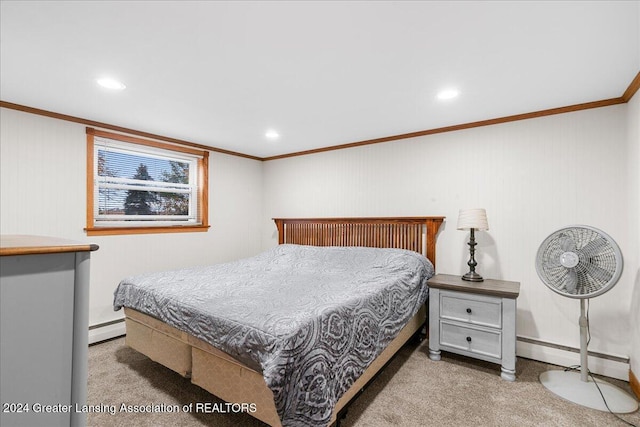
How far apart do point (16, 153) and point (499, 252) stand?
14.4 ft

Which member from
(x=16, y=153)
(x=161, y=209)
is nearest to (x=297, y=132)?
(x=161, y=209)

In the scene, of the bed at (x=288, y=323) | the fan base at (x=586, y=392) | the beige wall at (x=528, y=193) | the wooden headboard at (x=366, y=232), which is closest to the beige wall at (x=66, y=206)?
the bed at (x=288, y=323)

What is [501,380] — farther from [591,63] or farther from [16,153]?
[16,153]

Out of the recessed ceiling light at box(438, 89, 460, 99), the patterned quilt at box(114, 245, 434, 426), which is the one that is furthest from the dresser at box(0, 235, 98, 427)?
the recessed ceiling light at box(438, 89, 460, 99)

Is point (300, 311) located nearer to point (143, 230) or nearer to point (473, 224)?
point (473, 224)

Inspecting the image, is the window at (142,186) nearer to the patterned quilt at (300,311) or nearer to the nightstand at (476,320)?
the patterned quilt at (300,311)

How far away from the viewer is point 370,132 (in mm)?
3395

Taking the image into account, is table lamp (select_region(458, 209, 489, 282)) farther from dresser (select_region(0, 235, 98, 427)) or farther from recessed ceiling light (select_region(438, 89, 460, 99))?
dresser (select_region(0, 235, 98, 427))

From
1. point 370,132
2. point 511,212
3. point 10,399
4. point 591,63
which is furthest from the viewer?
point 370,132

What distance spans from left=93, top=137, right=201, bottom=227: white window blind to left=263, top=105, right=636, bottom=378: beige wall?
2.30m

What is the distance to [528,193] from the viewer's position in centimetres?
276

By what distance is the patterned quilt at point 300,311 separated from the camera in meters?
1.45

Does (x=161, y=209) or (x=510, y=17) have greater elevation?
(x=510, y=17)

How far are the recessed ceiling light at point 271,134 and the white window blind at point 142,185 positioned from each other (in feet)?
3.55
